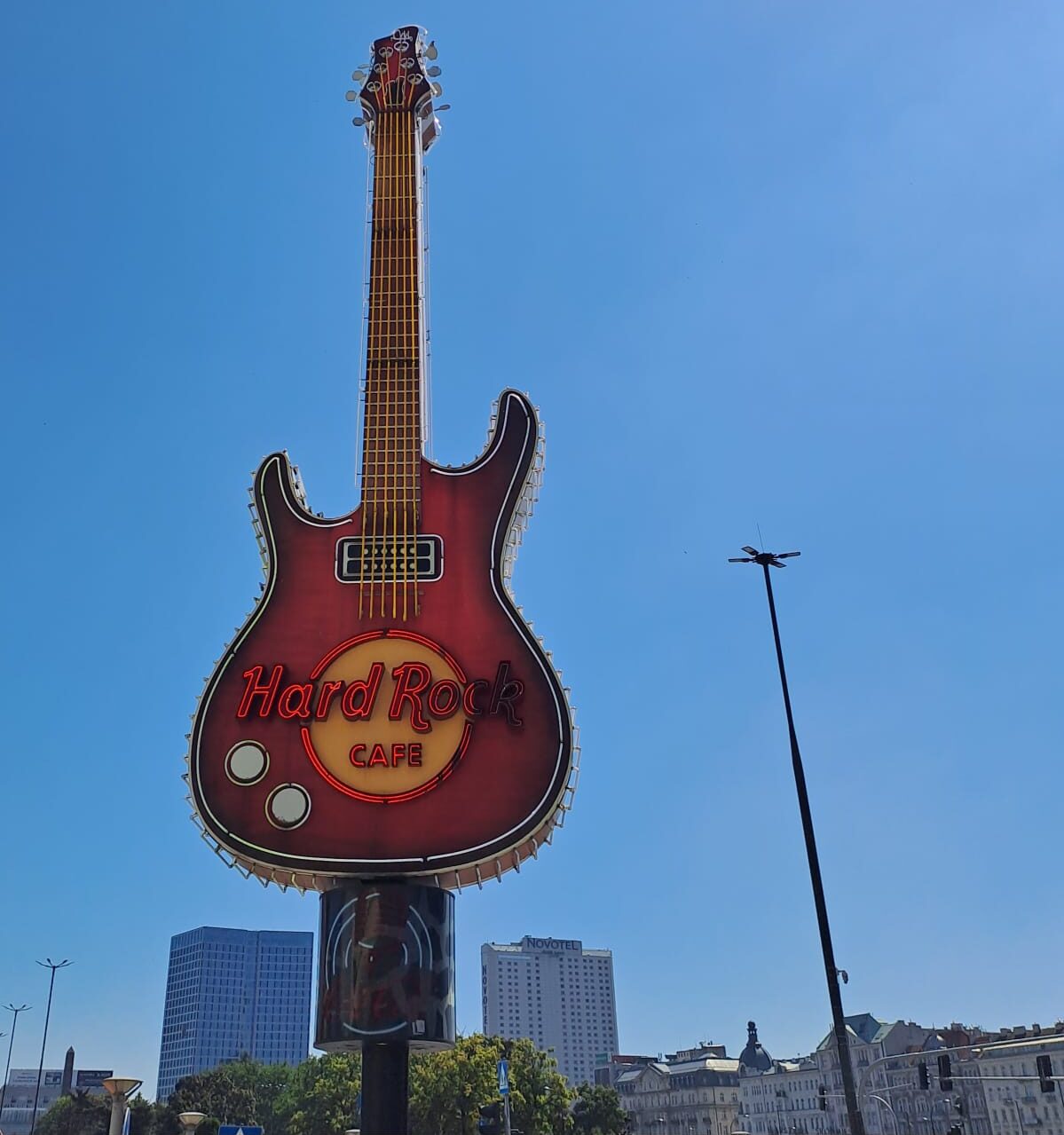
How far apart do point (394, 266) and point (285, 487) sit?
7.74 m

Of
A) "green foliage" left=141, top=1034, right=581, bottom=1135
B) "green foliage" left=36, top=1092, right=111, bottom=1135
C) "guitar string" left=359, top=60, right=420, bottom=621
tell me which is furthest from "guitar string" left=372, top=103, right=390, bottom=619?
"green foliage" left=36, top=1092, right=111, bottom=1135

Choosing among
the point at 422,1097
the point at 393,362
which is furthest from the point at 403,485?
the point at 422,1097

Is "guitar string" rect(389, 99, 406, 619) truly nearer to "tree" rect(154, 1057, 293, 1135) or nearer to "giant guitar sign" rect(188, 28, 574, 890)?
"giant guitar sign" rect(188, 28, 574, 890)

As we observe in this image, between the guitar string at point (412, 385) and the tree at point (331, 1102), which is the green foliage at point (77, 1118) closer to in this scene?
the tree at point (331, 1102)

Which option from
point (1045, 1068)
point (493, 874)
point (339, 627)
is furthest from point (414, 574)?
point (1045, 1068)

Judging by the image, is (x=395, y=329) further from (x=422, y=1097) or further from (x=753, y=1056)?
(x=753, y=1056)

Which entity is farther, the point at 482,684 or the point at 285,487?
the point at 285,487

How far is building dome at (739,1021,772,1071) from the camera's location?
Result: 509 feet

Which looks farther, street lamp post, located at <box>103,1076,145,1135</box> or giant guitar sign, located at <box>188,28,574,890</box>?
giant guitar sign, located at <box>188,28,574,890</box>

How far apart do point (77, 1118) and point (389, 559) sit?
279ft

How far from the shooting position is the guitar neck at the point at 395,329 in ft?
99.9

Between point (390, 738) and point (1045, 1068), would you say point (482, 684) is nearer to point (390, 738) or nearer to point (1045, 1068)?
point (390, 738)

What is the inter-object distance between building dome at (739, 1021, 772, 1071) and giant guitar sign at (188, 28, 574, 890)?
5662 inches

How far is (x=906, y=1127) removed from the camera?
109 metres
